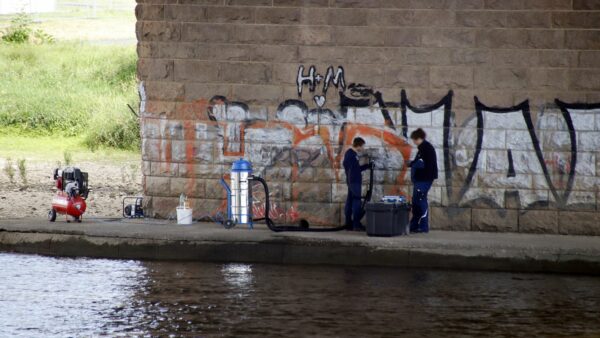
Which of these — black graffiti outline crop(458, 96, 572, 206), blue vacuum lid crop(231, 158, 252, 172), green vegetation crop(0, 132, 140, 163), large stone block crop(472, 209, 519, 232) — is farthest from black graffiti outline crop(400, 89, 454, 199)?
green vegetation crop(0, 132, 140, 163)

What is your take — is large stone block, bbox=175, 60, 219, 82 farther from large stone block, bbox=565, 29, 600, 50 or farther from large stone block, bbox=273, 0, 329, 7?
large stone block, bbox=565, 29, 600, 50

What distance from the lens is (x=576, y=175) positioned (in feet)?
63.1

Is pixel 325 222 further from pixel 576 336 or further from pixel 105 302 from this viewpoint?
pixel 576 336

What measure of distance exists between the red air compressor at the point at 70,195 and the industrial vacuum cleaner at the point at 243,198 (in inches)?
92.9

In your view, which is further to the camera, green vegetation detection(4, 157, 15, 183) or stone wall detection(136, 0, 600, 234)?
green vegetation detection(4, 157, 15, 183)

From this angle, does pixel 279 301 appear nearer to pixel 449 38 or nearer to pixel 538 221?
pixel 538 221

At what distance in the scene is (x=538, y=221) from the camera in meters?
19.3

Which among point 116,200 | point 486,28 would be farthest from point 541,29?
point 116,200

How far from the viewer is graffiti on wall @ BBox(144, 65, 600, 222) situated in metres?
19.3

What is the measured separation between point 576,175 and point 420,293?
5.30m

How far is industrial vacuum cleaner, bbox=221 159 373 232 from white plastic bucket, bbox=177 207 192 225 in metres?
0.58

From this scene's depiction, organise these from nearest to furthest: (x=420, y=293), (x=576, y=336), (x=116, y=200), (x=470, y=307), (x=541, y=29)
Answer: (x=576, y=336) → (x=470, y=307) → (x=420, y=293) → (x=541, y=29) → (x=116, y=200)

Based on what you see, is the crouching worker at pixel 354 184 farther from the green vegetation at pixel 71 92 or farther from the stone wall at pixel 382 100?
the green vegetation at pixel 71 92

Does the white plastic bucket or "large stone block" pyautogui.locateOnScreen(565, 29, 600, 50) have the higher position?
"large stone block" pyautogui.locateOnScreen(565, 29, 600, 50)
